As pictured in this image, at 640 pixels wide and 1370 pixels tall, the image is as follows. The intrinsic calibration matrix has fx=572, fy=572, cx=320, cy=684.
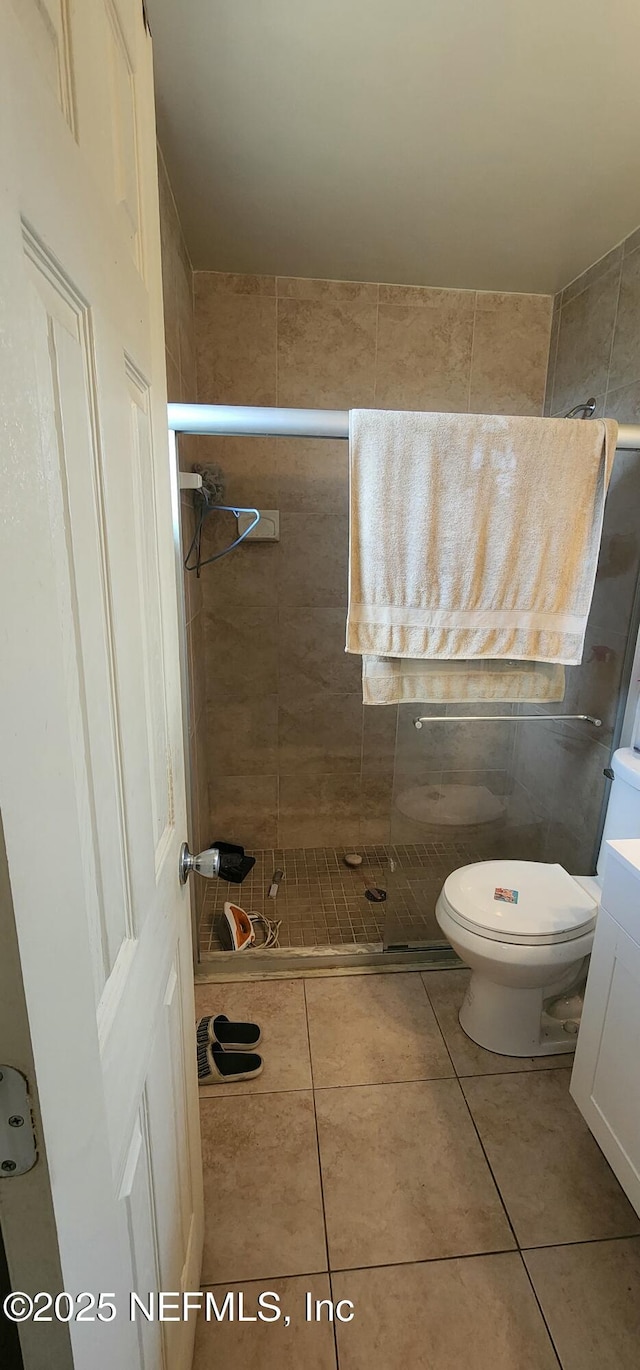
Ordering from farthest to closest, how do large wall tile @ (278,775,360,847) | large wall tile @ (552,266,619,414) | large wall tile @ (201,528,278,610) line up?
1. large wall tile @ (278,775,360,847)
2. large wall tile @ (201,528,278,610)
3. large wall tile @ (552,266,619,414)

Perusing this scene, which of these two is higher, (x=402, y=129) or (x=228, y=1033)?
(x=402, y=129)

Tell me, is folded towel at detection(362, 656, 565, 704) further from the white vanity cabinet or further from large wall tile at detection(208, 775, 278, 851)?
large wall tile at detection(208, 775, 278, 851)

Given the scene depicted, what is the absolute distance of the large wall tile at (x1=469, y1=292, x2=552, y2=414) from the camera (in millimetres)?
2127

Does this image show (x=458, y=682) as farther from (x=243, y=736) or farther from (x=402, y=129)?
(x=402, y=129)

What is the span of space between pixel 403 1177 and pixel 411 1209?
0.06 meters

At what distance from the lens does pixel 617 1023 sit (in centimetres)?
114

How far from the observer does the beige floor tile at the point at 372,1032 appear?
156 centimetres

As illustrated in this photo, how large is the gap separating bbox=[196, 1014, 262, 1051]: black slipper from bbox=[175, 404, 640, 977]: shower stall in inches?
9.3

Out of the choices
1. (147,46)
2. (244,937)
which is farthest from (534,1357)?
(147,46)

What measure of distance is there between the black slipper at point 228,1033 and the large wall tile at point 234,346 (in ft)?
6.82

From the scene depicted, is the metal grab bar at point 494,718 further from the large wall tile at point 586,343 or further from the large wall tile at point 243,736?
the large wall tile at point 586,343

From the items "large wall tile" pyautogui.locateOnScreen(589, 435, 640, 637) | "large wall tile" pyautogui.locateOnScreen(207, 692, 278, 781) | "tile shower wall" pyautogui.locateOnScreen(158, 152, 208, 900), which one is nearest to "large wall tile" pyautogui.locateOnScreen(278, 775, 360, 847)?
"large wall tile" pyautogui.locateOnScreen(207, 692, 278, 781)

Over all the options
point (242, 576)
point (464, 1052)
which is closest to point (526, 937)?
point (464, 1052)

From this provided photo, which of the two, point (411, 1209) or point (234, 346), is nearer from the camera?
point (411, 1209)
